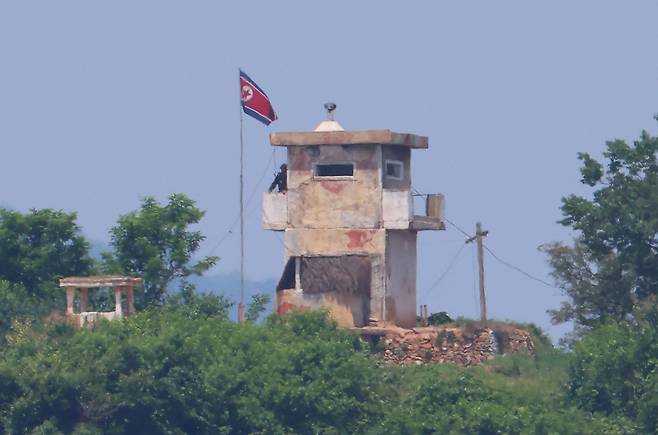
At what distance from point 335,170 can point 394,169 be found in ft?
7.06

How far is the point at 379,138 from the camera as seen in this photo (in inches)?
3406

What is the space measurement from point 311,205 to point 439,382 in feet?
36.6

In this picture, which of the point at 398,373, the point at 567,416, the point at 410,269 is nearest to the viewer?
the point at 567,416

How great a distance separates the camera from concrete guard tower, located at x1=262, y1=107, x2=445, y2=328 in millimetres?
86438

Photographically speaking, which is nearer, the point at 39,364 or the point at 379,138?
the point at 39,364

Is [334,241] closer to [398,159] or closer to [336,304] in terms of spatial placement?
[336,304]

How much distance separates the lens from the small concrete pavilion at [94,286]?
83.2 metres

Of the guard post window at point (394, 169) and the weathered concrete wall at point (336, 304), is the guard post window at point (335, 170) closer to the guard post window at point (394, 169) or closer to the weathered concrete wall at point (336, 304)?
the guard post window at point (394, 169)

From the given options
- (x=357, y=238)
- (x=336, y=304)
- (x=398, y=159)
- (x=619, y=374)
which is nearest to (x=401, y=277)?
A: (x=357, y=238)

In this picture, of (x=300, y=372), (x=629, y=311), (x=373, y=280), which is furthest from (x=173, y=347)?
(x=629, y=311)

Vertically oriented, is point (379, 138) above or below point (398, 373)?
above

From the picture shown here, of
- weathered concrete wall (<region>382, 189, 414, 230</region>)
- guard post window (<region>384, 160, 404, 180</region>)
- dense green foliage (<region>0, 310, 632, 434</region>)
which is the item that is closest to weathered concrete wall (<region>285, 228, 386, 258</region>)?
weathered concrete wall (<region>382, 189, 414, 230</region>)

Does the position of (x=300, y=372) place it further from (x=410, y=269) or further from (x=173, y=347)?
(x=410, y=269)

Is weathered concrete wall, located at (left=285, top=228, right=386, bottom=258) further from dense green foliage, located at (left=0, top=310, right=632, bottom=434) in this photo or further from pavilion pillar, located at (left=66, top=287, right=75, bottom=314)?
pavilion pillar, located at (left=66, top=287, right=75, bottom=314)
